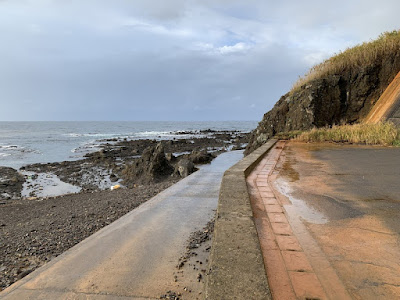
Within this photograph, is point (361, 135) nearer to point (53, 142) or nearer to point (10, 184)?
point (10, 184)

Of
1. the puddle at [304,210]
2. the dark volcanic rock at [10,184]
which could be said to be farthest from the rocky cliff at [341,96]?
the dark volcanic rock at [10,184]

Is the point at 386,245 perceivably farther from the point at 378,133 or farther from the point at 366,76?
the point at 366,76

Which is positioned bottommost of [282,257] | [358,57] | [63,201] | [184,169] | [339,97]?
[63,201]

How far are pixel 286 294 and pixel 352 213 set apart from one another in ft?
5.30

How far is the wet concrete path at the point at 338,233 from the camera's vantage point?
1.64m

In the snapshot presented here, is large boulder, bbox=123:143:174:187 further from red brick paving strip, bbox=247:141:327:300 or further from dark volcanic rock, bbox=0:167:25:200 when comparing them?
red brick paving strip, bbox=247:141:327:300

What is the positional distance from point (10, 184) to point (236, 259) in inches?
523

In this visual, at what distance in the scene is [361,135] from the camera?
914cm

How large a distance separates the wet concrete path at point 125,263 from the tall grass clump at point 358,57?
12.1 m

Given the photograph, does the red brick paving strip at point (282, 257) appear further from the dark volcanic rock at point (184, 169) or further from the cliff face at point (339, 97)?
the cliff face at point (339, 97)

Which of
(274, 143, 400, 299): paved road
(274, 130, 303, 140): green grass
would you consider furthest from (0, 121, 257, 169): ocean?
(274, 143, 400, 299): paved road

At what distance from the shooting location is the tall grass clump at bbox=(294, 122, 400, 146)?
834cm

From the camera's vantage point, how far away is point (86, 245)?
9.37 feet

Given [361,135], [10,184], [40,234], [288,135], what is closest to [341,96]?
[288,135]
